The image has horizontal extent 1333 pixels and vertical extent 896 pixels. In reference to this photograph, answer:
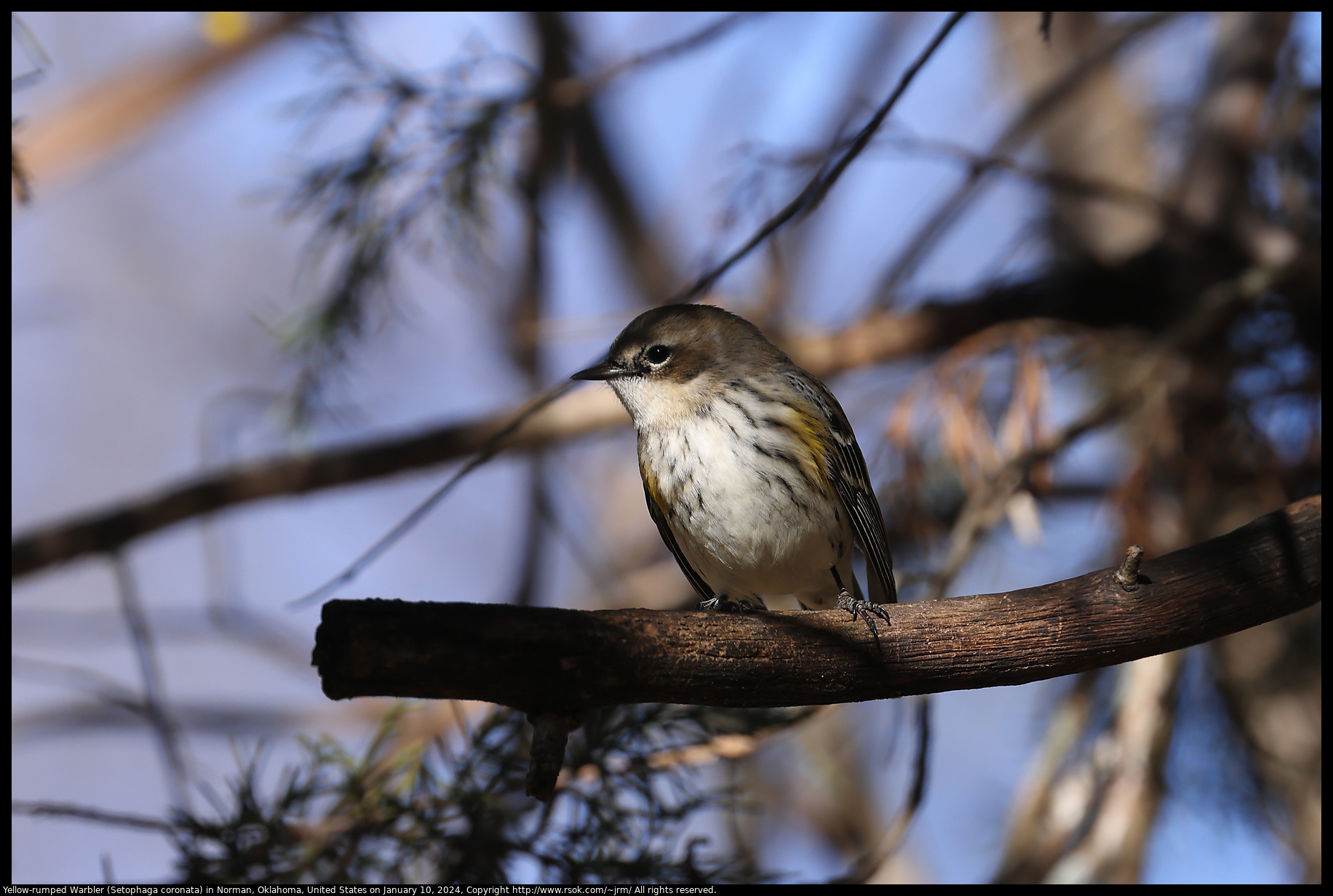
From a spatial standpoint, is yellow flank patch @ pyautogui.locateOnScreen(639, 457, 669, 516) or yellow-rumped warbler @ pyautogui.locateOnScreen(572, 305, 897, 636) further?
yellow flank patch @ pyautogui.locateOnScreen(639, 457, 669, 516)

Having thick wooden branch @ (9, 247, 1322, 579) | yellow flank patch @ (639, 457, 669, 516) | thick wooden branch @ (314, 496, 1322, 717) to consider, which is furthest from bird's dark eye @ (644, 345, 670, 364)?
thick wooden branch @ (314, 496, 1322, 717)

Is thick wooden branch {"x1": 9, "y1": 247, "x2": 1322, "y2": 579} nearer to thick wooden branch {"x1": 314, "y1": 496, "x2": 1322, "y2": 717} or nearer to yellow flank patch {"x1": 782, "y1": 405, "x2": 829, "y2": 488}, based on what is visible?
yellow flank patch {"x1": 782, "y1": 405, "x2": 829, "y2": 488}

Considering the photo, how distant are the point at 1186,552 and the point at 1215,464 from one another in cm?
214

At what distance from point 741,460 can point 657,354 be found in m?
0.53

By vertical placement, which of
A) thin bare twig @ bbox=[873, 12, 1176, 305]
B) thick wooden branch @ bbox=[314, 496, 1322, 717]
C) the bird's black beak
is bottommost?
thick wooden branch @ bbox=[314, 496, 1322, 717]

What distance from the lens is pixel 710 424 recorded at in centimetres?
292

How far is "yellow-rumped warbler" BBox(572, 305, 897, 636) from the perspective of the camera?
2863mm

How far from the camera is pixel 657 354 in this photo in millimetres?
3152

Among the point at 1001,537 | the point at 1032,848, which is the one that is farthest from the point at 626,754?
the point at 1001,537

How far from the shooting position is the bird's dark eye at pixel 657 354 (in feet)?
10.3

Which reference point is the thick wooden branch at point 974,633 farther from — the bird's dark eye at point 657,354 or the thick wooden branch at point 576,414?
the thick wooden branch at point 576,414

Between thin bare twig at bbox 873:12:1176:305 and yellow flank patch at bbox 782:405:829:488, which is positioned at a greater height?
thin bare twig at bbox 873:12:1176:305

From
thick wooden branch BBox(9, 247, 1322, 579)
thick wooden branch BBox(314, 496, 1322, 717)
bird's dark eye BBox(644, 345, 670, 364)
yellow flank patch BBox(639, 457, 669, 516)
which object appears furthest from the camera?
thick wooden branch BBox(9, 247, 1322, 579)

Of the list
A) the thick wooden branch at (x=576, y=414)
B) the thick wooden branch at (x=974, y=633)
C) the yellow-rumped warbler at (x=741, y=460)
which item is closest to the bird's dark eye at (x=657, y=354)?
the yellow-rumped warbler at (x=741, y=460)
